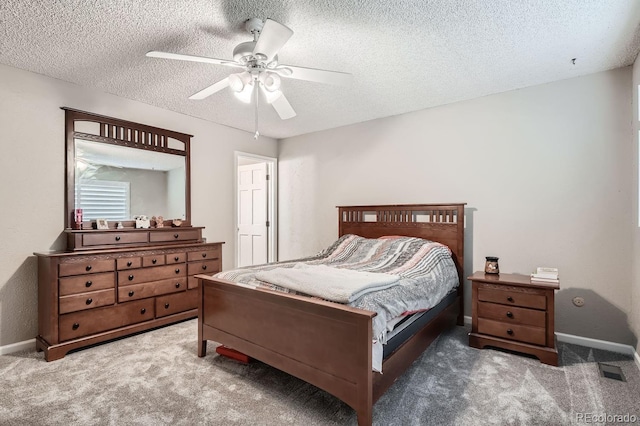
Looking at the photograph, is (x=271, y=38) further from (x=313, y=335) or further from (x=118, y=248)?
(x=118, y=248)

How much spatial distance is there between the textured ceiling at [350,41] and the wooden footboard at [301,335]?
180 centimetres

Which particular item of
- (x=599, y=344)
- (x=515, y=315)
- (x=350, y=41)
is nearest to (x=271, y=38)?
(x=350, y=41)

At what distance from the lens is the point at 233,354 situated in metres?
2.52

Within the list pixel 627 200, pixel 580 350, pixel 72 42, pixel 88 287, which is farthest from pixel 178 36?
pixel 580 350

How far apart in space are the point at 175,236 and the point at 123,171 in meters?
0.89

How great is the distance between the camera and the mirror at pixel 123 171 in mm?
3131

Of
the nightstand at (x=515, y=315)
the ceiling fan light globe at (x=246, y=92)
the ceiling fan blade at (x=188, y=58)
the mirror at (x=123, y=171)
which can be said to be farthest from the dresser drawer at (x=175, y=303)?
the nightstand at (x=515, y=315)

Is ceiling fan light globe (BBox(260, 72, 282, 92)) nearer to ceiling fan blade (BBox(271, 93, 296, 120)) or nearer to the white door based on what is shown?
ceiling fan blade (BBox(271, 93, 296, 120))

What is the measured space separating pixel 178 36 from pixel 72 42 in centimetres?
84

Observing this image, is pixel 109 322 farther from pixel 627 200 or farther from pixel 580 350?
pixel 627 200

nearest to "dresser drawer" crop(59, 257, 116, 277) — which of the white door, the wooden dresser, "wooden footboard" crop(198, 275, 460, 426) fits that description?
the wooden dresser

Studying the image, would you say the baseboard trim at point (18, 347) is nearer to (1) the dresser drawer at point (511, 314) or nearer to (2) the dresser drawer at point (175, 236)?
(2) the dresser drawer at point (175, 236)

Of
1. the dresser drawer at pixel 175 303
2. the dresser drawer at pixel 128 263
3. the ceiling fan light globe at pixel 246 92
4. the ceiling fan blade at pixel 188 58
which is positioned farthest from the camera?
the dresser drawer at pixel 175 303

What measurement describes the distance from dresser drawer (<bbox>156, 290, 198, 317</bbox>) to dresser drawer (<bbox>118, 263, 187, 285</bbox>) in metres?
0.21
